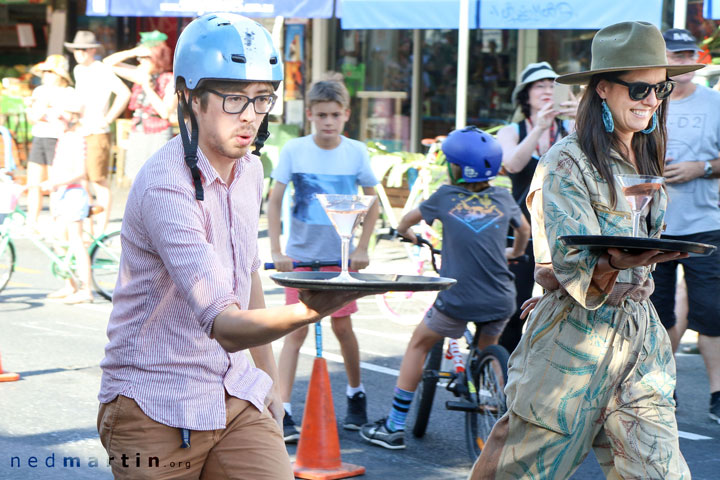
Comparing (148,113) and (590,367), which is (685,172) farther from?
(148,113)

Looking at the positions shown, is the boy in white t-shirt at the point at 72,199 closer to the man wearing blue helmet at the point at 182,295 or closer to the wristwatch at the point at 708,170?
the wristwatch at the point at 708,170

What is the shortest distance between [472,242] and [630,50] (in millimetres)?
2084

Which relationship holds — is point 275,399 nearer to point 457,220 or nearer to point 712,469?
point 457,220

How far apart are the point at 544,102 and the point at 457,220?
142 cm

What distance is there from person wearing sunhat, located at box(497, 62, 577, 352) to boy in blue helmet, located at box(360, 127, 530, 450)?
27.6 inches

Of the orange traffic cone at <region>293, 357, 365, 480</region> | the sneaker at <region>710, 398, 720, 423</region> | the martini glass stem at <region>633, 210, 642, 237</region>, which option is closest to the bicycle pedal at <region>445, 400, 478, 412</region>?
the orange traffic cone at <region>293, 357, 365, 480</region>

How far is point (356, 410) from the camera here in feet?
20.3

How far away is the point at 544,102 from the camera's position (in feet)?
21.4

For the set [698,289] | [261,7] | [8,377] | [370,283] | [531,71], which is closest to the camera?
[370,283]

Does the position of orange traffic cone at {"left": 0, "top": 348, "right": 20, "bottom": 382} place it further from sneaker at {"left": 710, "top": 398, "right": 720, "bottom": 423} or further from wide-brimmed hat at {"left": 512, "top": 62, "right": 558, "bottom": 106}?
sneaker at {"left": 710, "top": 398, "right": 720, "bottom": 423}

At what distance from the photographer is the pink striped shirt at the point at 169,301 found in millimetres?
2643

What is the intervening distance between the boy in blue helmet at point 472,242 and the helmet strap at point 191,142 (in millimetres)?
2825

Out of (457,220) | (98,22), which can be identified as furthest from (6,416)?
(98,22)

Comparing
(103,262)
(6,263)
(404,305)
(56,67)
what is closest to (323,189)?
(404,305)
